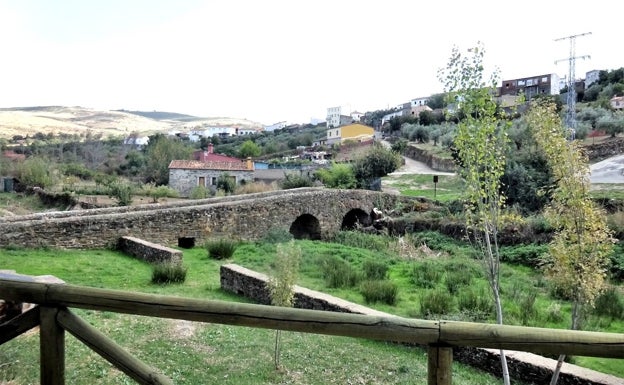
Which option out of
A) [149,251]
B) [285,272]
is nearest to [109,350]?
[285,272]

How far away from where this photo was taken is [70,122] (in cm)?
11856

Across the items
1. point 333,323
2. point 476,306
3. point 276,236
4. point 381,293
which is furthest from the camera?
point 276,236

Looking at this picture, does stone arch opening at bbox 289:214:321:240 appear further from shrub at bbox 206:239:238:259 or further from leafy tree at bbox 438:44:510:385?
leafy tree at bbox 438:44:510:385

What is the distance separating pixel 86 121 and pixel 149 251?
417 feet

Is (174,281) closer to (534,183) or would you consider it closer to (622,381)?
(622,381)

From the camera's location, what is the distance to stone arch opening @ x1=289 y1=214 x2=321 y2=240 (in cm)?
2120

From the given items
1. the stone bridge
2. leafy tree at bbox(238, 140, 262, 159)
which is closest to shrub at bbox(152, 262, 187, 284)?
the stone bridge

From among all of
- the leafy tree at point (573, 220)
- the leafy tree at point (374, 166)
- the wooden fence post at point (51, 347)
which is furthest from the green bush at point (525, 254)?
the leafy tree at point (374, 166)

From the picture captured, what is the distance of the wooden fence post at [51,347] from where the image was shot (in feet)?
7.31

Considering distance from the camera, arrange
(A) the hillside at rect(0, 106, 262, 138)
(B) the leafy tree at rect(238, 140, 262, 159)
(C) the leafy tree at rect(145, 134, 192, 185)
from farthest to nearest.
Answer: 1. (A) the hillside at rect(0, 106, 262, 138)
2. (B) the leafy tree at rect(238, 140, 262, 159)
3. (C) the leafy tree at rect(145, 134, 192, 185)

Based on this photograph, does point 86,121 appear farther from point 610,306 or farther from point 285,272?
point 610,306

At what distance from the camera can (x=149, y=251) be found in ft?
39.9

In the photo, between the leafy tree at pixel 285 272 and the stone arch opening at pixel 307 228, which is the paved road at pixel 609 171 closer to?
the stone arch opening at pixel 307 228

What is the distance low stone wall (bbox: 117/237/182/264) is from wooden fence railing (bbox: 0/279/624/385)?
29.9 feet
